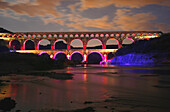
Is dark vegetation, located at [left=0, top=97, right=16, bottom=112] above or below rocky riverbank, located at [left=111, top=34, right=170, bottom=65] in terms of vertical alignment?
below

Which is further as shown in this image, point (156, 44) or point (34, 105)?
point (156, 44)

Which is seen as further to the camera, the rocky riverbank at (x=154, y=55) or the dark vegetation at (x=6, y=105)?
the rocky riverbank at (x=154, y=55)

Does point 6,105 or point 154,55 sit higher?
point 154,55

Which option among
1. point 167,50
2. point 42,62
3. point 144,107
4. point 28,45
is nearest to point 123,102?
point 144,107

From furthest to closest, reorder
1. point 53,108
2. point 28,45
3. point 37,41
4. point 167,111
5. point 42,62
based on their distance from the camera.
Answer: point 28,45 < point 37,41 < point 42,62 < point 53,108 < point 167,111

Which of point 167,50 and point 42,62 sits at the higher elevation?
point 167,50

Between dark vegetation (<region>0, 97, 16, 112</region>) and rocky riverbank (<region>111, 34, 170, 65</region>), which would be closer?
dark vegetation (<region>0, 97, 16, 112</region>)

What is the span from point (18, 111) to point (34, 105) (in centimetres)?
64

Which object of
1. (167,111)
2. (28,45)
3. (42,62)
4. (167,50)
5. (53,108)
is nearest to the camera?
(167,111)

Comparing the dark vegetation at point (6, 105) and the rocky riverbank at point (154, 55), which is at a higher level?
the rocky riverbank at point (154, 55)

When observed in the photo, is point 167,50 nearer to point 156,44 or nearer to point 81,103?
point 156,44

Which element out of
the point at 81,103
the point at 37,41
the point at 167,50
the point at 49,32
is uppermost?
the point at 49,32

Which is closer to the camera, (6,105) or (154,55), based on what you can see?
(6,105)

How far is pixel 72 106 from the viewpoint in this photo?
4664 mm
